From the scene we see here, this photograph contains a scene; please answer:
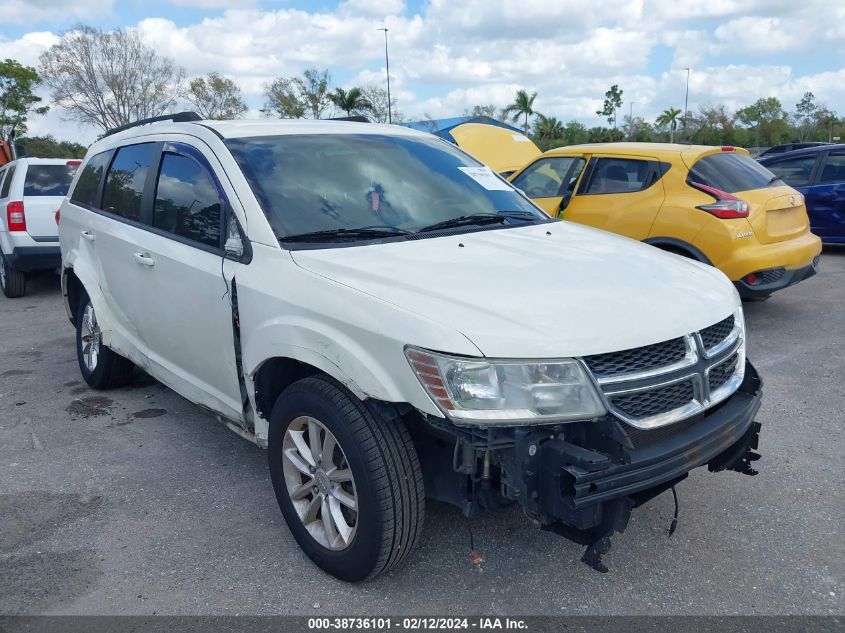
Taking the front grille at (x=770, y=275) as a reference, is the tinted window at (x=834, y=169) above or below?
above

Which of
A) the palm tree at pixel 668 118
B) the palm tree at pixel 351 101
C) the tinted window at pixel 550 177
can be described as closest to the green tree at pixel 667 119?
the palm tree at pixel 668 118

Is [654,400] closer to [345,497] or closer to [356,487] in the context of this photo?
[356,487]

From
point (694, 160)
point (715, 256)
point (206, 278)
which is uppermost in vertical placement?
point (694, 160)

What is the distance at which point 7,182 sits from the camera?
9398 millimetres

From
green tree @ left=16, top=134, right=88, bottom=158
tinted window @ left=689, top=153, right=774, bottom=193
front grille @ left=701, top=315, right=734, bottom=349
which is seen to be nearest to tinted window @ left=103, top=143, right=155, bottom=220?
front grille @ left=701, top=315, right=734, bottom=349

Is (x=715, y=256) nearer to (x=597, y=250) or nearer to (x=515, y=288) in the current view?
(x=597, y=250)

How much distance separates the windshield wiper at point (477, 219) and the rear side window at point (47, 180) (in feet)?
24.2

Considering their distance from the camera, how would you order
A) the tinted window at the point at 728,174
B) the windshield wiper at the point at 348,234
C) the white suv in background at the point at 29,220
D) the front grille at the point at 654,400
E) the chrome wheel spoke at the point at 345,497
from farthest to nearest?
the white suv in background at the point at 29,220, the tinted window at the point at 728,174, the windshield wiper at the point at 348,234, the chrome wheel spoke at the point at 345,497, the front grille at the point at 654,400

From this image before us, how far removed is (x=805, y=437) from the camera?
13.6ft

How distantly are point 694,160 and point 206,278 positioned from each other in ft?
16.0

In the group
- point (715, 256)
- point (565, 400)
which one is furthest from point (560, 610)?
point (715, 256)

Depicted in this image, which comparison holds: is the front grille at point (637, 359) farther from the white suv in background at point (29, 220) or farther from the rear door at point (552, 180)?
the white suv in background at point (29, 220)

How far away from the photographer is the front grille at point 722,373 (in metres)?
2.73

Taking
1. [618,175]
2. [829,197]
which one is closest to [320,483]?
[618,175]
